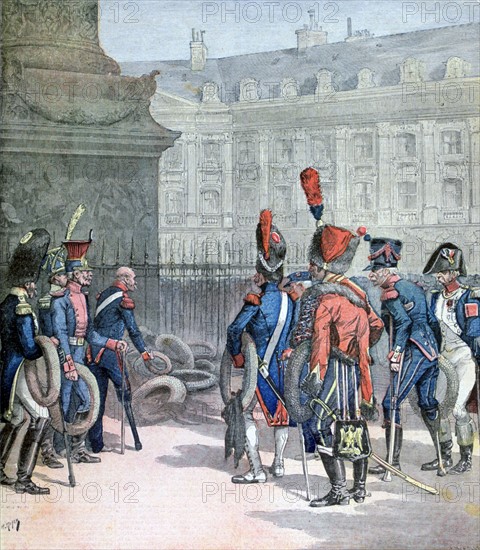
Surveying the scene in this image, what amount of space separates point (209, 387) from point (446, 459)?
185 cm

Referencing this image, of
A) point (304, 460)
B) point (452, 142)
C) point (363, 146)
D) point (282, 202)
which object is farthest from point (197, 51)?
point (304, 460)

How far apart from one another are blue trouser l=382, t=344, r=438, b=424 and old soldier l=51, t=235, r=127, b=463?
2078mm

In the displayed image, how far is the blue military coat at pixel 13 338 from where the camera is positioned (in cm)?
815

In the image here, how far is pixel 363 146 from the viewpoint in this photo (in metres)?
8.52

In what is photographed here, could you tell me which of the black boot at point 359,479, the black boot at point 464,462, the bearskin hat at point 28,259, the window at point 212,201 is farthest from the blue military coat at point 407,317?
the bearskin hat at point 28,259

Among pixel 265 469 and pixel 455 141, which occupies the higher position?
pixel 455 141

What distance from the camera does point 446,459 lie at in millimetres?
8273

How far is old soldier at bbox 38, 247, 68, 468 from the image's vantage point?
27.1 ft

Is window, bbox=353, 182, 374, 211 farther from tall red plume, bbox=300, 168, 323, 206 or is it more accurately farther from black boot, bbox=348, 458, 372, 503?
black boot, bbox=348, 458, 372, 503

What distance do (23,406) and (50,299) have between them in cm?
82

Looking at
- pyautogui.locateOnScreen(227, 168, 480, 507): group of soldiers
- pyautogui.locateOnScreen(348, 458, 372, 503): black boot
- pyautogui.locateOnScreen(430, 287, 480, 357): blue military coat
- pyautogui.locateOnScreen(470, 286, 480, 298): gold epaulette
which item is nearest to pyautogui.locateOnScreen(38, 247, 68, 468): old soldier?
pyautogui.locateOnScreen(227, 168, 480, 507): group of soldiers

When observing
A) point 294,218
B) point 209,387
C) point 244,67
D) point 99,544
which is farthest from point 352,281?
point 99,544

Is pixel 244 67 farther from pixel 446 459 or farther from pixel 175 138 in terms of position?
pixel 446 459

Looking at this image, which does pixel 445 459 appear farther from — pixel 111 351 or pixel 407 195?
pixel 111 351
